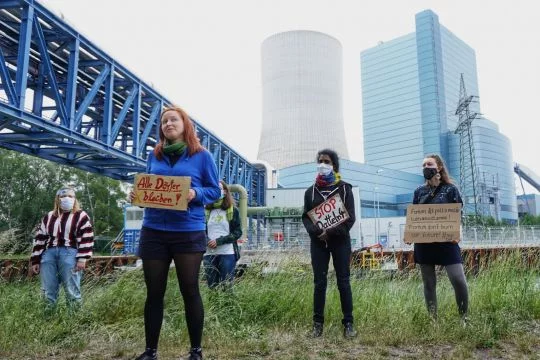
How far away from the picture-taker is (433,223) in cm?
368

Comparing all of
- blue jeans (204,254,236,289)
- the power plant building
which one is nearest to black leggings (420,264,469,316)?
blue jeans (204,254,236,289)

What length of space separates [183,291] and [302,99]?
4986cm

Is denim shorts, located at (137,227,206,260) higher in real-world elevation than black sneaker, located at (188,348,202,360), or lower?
higher

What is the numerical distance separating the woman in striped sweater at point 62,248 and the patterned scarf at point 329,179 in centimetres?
236

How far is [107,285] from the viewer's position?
4.41m

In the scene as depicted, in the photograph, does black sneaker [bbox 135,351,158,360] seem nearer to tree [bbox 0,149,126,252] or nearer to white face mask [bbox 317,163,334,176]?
white face mask [bbox 317,163,334,176]

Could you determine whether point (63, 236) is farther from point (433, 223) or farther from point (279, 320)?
point (433, 223)

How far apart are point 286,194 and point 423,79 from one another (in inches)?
2154

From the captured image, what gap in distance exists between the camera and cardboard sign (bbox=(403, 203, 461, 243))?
11.8 feet

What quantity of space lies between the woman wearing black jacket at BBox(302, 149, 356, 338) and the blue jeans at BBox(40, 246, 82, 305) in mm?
2197

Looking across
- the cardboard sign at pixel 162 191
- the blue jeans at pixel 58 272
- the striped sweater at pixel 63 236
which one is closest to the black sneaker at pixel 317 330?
the cardboard sign at pixel 162 191

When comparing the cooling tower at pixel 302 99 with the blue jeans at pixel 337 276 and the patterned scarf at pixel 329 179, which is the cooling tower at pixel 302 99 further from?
the blue jeans at pixel 337 276

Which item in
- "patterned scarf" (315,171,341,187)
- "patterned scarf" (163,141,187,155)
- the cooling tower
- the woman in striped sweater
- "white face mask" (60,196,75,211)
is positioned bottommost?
the woman in striped sweater

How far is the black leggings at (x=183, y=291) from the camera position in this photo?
256 centimetres
